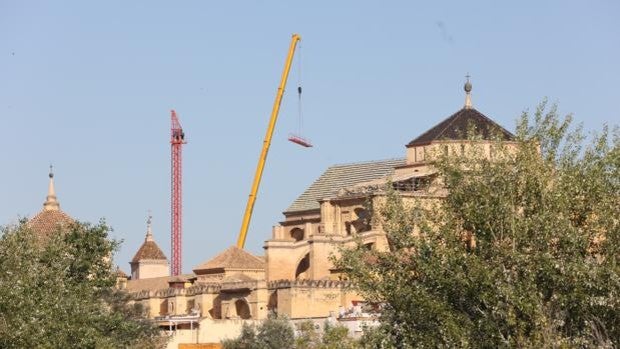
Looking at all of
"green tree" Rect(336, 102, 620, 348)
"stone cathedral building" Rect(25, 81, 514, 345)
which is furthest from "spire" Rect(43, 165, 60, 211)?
"green tree" Rect(336, 102, 620, 348)

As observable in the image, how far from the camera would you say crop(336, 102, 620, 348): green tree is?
32.7 metres

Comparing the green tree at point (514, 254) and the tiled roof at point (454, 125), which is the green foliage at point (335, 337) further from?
the tiled roof at point (454, 125)

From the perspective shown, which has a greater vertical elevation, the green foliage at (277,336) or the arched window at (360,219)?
the arched window at (360,219)

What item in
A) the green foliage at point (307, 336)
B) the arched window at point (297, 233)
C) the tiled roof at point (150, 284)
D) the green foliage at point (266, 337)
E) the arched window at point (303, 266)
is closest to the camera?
the green foliage at point (307, 336)

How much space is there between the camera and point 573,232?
32938 millimetres

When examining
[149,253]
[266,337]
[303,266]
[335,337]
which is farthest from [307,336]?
[149,253]

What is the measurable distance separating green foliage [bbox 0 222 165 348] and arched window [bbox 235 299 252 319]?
81.2 ft

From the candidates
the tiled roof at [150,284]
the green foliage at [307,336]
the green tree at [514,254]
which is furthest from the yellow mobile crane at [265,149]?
the green tree at [514,254]

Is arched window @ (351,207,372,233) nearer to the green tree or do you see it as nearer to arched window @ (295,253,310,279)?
arched window @ (295,253,310,279)

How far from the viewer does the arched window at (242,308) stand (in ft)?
265

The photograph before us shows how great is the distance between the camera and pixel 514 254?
108 feet

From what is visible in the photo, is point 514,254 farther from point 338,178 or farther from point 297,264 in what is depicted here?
point 338,178

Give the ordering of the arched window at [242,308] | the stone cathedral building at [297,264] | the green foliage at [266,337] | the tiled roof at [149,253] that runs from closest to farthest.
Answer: the green foliage at [266,337] → the stone cathedral building at [297,264] → the arched window at [242,308] → the tiled roof at [149,253]

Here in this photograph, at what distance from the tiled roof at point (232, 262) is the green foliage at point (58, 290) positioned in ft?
107
